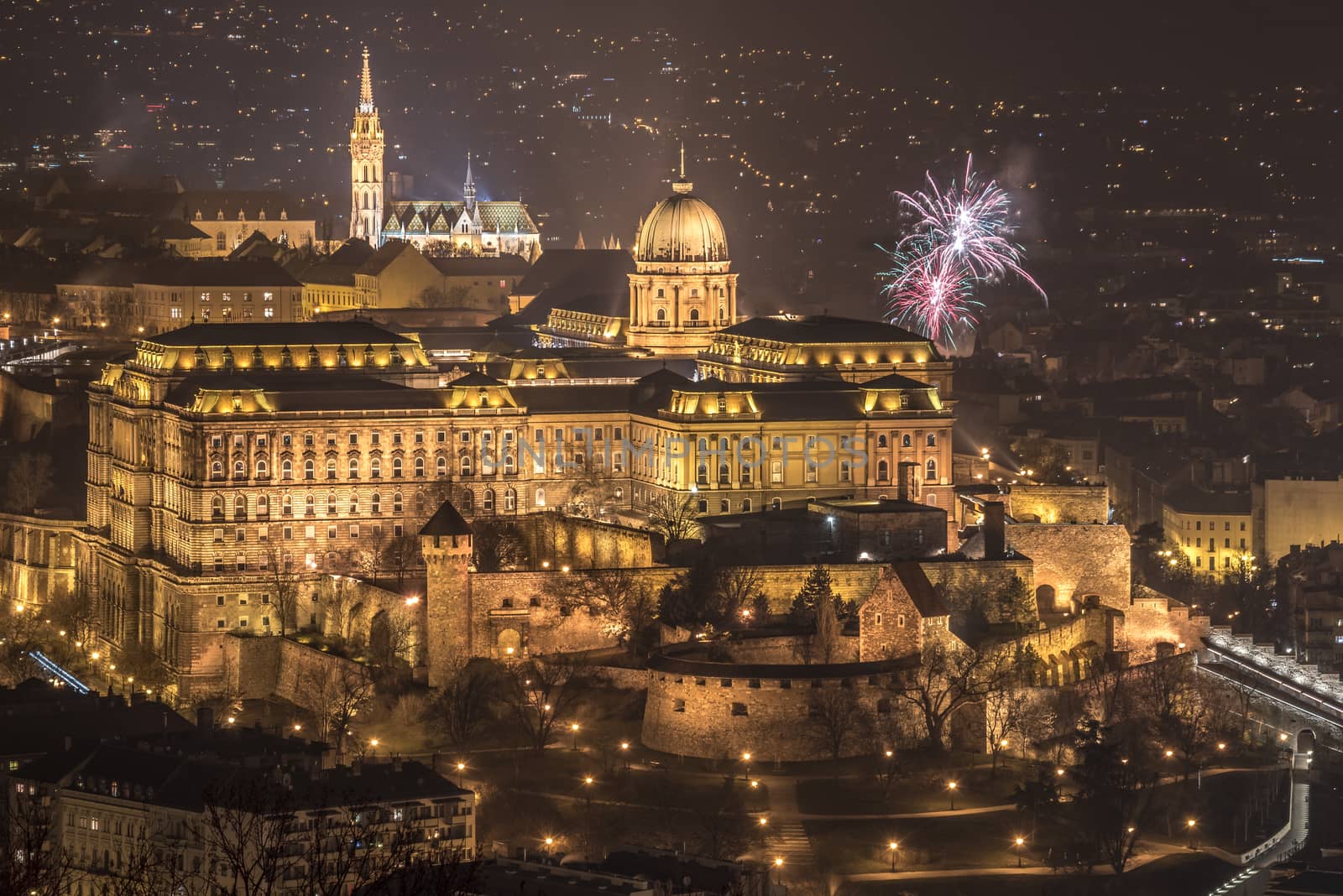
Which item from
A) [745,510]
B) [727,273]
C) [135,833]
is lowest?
[135,833]

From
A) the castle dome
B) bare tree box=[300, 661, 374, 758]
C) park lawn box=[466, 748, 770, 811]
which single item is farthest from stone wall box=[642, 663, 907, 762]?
the castle dome

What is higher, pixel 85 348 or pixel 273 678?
pixel 85 348

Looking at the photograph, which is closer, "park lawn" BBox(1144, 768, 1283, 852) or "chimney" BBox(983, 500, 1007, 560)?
"park lawn" BBox(1144, 768, 1283, 852)

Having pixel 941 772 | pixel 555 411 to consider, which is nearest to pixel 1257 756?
pixel 941 772

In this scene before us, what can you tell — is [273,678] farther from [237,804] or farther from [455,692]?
[237,804]

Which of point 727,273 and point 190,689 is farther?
point 727,273

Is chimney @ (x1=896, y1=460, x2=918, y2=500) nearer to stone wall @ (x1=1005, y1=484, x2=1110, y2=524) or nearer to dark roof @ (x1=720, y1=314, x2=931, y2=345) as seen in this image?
stone wall @ (x1=1005, y1=484, x2=1110, y2=524)

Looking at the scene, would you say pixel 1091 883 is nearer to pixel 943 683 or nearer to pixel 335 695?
pixel 943 683
